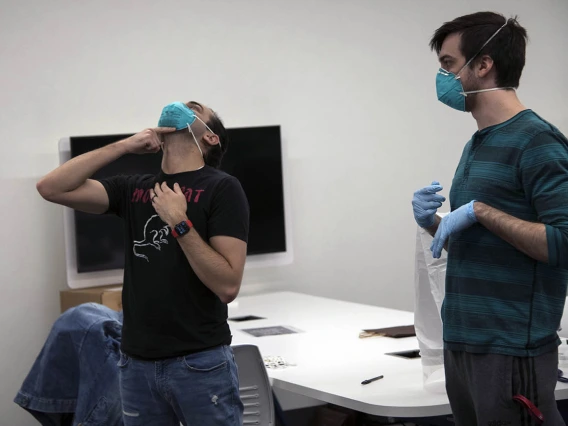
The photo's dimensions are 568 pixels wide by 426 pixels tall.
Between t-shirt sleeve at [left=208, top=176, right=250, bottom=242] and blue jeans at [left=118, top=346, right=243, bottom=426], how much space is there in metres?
0.29

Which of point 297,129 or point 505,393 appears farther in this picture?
point 297,129

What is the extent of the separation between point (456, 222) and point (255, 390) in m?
1.16

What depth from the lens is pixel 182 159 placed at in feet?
7.39

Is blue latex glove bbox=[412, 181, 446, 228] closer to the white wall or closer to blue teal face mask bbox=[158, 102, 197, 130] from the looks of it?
blue teal face mask bbox=[158, 102, 197, 130]

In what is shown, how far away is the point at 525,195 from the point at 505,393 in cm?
43

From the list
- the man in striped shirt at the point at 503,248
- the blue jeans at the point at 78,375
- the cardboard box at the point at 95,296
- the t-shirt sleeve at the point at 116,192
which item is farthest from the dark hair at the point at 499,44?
the cardboard box at the point at 95,296

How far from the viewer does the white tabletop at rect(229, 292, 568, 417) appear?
2.40 meters

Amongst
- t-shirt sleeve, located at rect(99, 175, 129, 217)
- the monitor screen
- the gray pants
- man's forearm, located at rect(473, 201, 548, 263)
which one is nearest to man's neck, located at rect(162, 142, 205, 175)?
t-shirt sleeve, located at rect(99, 175, 129, 217)

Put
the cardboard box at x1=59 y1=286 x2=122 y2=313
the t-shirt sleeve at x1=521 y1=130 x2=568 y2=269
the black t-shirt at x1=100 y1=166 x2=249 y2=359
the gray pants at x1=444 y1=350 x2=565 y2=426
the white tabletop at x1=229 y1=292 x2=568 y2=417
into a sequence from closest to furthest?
the t-shirt sleeve at x1=521 y1=130 x2=568 y2=269, the gray pants at x1=444 y1=350 x2=565 y2=426, the black t-shirt at x1=100 y1=166 x2=249 y2=359, the white tabletop at x1=229 y1=292 x2=568 y2=417, the cardboard box at x1=59 y1=286 x2=122 y2=313

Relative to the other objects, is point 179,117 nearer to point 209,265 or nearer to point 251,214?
point 209,265

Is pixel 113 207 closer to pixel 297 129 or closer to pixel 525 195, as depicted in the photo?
pixel 525 195

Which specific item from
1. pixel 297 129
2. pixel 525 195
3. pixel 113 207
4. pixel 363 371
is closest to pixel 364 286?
pixel 297 129

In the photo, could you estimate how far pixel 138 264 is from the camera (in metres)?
2.13

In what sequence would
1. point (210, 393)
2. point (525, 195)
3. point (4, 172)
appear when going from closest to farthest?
point (525, 195)
point (210, 393)
point (4, 172)
